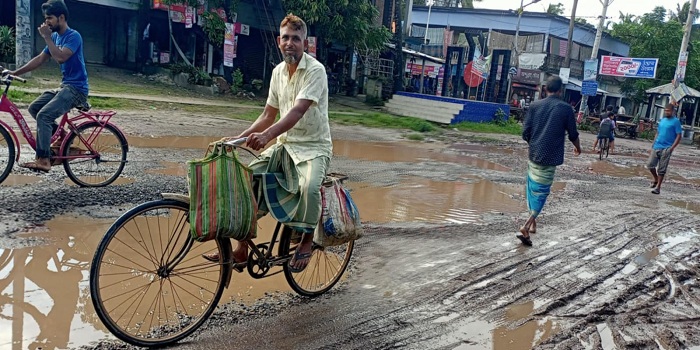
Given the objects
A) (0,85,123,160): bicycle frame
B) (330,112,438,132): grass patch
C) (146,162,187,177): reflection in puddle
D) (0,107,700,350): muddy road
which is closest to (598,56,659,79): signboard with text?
(330,112,438,132): grass patch

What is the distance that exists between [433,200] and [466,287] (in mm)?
3613

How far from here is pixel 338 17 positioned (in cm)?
2317

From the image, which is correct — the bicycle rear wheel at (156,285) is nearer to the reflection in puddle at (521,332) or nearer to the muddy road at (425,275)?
the muddy road at (425,275)

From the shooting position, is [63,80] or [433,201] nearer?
[63,80]

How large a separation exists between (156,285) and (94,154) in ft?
10.9

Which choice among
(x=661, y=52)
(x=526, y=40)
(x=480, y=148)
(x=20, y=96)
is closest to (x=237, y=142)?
(x=20, y=96)

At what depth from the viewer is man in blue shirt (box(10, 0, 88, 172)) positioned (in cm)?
584

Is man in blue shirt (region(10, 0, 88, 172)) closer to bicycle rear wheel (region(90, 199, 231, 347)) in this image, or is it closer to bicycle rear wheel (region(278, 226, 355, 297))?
bicycle rear wheel (region(90, 199, 231, 347))

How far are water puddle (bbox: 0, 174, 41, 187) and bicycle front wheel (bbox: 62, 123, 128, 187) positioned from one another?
16.9 inches

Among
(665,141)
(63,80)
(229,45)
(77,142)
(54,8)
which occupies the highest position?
(229,45)

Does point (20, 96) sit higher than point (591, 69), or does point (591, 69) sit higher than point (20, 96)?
point (591, 69)

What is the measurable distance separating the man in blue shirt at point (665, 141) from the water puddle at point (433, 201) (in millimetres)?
3348

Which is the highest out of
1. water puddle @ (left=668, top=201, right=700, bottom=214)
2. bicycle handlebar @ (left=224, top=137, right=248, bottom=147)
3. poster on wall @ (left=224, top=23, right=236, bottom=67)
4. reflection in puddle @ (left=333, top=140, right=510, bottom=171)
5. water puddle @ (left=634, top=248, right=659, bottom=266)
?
poster on wall @ (left=224, top=23, right=236, bottom=67)

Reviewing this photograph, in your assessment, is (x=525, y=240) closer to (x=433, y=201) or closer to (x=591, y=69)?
(x=433, y=201)
